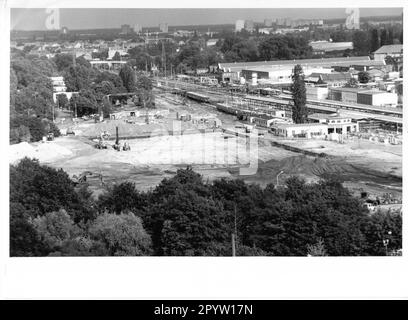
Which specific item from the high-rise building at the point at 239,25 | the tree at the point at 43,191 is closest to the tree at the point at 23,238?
the tree at the point at 43,191

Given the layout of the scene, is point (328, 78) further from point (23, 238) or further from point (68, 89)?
point (23, 238)

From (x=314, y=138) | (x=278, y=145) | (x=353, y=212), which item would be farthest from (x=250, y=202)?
(x=314, y=138)

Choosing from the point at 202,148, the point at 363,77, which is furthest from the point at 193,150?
the point at 363,77

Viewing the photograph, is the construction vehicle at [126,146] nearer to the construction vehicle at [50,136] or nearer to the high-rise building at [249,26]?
the construction vehicle at [50,136]
